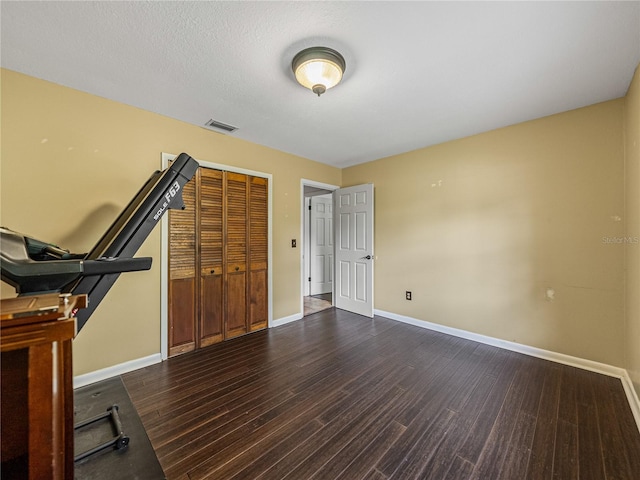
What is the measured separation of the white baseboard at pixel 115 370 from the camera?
214cm

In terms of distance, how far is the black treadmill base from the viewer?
1.38 metres

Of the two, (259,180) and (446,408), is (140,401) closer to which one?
(446,408)

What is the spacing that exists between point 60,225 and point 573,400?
4.26 metres

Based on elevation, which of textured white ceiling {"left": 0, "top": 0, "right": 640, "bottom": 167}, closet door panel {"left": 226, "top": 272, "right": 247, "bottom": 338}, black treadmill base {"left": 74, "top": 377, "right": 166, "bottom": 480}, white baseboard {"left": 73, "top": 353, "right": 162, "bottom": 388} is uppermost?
textured white ceiling {"left": 0, "top": 0, "right": 640, "bottom": 167}

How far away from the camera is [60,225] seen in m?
2.04

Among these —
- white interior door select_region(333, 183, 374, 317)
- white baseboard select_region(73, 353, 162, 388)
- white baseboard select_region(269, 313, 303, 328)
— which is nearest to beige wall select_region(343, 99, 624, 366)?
white interior door select_region(333, 183, 374, 317)

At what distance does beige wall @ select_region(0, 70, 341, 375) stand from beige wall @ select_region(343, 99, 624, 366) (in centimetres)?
290

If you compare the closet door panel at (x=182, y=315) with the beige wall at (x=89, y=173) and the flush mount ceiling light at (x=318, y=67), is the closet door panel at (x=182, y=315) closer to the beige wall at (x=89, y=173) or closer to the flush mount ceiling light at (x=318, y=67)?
the beige wall at (x=89, y=173)

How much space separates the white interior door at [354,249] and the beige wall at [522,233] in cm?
38

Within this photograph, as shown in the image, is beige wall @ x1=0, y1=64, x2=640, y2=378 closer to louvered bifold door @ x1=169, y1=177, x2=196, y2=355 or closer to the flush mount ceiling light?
Answer: louvered bifold door @ x1=169, y1=177, x2=196, y2=355

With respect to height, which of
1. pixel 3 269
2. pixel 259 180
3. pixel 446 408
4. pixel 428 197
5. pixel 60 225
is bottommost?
pixel 446 408

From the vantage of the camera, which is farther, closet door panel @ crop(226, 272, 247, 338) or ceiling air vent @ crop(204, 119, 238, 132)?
closet door panel @ crop(226, 272, 247, 338)

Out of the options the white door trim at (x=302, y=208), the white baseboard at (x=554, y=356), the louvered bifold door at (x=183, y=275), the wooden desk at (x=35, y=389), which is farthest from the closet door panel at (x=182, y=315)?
the white baseboard at (x=554, y=356)

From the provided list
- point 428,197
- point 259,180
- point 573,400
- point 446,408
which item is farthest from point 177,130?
point 573,400
